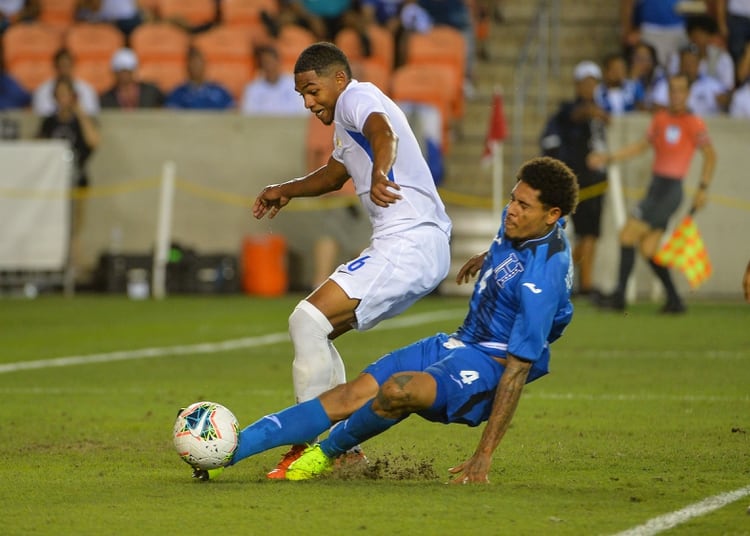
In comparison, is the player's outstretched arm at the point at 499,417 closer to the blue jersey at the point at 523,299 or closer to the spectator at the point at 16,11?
the blue jersey at the point at 523,299

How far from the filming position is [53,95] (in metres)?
21.3

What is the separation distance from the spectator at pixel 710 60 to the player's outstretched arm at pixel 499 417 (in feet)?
48.9

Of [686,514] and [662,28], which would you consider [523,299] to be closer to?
[686,514]

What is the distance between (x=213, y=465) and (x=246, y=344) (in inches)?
297

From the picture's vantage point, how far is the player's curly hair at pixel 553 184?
264 inches

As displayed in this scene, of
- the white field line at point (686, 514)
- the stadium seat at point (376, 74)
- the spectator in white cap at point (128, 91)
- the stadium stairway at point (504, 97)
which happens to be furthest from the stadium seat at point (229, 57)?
the white field line at point (686, 514)

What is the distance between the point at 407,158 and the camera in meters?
7.27

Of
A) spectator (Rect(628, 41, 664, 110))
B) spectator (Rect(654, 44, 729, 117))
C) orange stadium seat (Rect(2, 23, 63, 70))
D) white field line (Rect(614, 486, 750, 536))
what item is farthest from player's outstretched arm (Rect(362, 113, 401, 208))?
orange stadium seat (Rect(2, 23, 63, 70))

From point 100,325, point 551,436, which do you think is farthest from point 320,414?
point 100,325

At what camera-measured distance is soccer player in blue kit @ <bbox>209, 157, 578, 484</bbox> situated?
6594 mm

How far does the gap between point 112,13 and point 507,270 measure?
18.8 m

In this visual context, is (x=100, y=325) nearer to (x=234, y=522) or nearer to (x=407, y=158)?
(x=407, y=158)

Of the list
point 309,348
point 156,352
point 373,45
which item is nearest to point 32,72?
point 373,45

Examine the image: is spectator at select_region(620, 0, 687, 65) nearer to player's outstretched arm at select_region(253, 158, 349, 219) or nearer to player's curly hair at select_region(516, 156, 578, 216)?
player's outstretched arm at select_region(253, 158, 349, 219)
